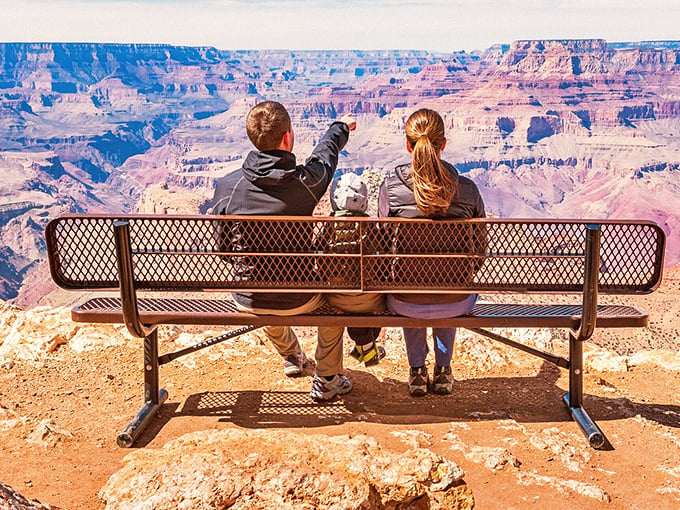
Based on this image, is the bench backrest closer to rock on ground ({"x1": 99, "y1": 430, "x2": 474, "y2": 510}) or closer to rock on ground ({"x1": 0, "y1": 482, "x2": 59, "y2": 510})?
rock on ground ({"x1": 99, "y1": 430, "x2": 474, "y2": 510})

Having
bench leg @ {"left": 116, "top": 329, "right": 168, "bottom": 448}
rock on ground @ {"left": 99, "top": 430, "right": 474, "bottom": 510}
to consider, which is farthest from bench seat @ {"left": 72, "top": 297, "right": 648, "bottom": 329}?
rock on ground @ {"left": 99, "top": 430, "right": 474, "bottom": 510}

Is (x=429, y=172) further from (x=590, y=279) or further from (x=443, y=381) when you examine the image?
(x=443, y=381)

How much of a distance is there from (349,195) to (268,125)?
1.82ft

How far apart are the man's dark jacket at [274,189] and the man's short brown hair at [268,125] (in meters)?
0.07

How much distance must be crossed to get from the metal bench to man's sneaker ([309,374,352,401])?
2.15ft

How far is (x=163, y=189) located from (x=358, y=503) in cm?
9236

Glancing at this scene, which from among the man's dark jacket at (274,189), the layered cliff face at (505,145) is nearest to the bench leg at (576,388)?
the man's dark jacket at (274,189)

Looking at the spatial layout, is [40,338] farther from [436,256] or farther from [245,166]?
[436,256]

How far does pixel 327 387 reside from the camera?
13.7 feet

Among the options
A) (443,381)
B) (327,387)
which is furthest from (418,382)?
(327,387)

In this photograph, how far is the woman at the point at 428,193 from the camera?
3410 mm

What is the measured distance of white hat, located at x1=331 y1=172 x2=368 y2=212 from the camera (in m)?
Result: 3.59

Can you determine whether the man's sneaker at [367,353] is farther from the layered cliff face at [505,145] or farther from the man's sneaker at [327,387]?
the layered cliff face at [505,145]

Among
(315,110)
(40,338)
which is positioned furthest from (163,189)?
(315,110)
